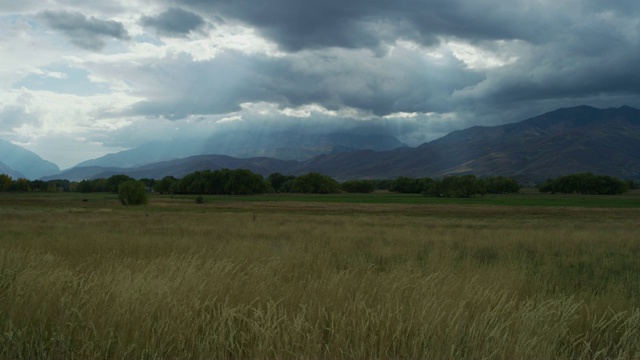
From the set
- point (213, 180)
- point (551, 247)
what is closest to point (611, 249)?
point (551, 247)

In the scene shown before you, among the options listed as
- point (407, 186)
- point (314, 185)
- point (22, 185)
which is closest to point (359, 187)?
point (407, 186)

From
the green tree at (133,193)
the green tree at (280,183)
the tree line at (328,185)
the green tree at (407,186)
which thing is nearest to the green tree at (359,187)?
the tree line at (328,185)

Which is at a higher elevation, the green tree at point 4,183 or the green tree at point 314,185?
the green tree at point 4,183

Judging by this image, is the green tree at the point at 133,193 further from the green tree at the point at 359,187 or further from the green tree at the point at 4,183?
the green tree at the point at 4,183

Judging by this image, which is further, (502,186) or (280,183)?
(280,183)

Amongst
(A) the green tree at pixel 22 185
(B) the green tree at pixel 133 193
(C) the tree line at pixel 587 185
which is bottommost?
(C) the tree line at pixel 587 185

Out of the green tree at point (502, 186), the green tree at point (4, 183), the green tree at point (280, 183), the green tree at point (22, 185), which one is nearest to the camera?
the green tree at point (502, 186)

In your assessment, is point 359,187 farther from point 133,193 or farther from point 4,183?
point 4,183

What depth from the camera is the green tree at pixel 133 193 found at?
84625 mm

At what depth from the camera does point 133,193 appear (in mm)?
84688

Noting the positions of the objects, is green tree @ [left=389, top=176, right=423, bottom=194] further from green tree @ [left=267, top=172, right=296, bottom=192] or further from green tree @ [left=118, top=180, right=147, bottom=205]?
green tree @ [left=118, top=180, right=147, bottom=205]

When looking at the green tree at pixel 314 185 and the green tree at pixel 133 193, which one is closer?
the green tree at pixel 133 193

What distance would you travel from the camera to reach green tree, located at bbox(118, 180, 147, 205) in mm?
84625

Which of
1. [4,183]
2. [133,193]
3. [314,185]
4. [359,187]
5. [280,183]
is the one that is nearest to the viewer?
[133,193]
